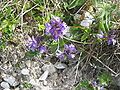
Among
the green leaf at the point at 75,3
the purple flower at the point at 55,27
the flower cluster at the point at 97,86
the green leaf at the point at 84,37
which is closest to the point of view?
the purple flower at the point at 55,27

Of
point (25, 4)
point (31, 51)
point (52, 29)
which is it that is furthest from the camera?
point (25, 4)

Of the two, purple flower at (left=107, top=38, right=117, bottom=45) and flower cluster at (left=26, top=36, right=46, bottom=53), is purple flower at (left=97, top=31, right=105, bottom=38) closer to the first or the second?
purple flower at (left=107, top=38, right=117, bottom=45)

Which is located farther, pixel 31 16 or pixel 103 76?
pixel 31 16

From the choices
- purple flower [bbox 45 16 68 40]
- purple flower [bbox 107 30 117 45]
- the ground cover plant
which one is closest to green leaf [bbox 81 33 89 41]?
the ground cover plant

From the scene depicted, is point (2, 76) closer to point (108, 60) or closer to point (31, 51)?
point (31, 51)

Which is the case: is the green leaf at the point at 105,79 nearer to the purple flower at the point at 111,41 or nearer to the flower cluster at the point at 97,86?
the flower cluster at the point at 97,86

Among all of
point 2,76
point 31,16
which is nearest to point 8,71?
point 2,76

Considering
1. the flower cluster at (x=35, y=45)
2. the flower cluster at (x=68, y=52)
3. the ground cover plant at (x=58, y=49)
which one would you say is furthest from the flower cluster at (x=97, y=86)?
the flower cluster at (x=35, y=45)
